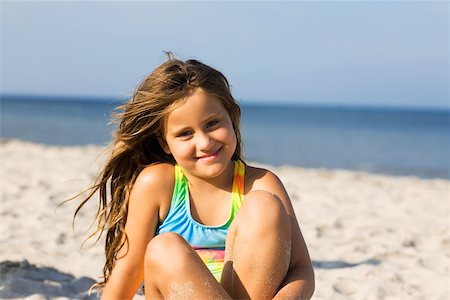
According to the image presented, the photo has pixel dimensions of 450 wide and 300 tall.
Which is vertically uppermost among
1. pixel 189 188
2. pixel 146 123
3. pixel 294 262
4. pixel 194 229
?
pixel 146 123

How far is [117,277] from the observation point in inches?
100

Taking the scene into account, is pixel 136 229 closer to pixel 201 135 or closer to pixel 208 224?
pixel 208 224

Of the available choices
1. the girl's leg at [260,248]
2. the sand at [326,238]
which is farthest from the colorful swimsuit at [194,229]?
the sand at [326,238]

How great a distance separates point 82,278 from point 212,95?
69.5 inches

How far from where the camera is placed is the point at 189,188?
8.60ft

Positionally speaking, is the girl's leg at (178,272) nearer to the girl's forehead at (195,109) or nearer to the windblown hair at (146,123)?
the windblown hair at (146,123)

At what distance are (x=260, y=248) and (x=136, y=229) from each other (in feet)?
1.86

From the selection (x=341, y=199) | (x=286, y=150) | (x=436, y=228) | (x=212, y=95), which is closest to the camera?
(x=212, y=95)

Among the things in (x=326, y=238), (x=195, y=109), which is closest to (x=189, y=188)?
(x=195, y=109)

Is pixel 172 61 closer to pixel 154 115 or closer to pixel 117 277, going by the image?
pixel 154 115

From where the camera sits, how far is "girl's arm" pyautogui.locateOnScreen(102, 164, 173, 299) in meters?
2.53

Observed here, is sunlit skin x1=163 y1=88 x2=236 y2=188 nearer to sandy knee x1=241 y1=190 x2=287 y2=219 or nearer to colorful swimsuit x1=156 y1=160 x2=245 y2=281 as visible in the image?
colorful swimsuit x1=156 y1=160 x2=245 y2=281

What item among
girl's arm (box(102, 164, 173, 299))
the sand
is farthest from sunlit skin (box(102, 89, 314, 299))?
the sand

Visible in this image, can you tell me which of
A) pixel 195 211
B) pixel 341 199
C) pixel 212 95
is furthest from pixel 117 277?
pixel 341 199
